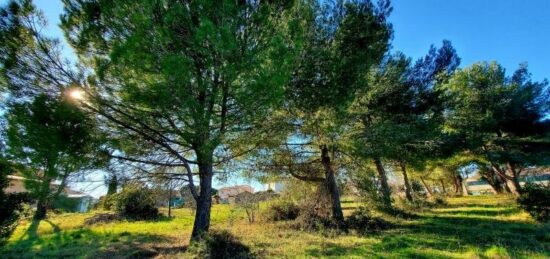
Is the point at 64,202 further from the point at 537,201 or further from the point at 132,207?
the point at 537,201

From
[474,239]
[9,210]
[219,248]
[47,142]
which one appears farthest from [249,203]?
[47,142]

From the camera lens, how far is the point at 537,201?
8.37 metres

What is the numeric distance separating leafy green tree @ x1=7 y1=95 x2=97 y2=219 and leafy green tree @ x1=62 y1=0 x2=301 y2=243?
20.7 inches

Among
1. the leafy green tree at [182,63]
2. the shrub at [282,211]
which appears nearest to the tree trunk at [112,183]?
the leafy green tree at [182,63]

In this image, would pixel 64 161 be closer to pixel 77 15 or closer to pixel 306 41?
pixel 77 15

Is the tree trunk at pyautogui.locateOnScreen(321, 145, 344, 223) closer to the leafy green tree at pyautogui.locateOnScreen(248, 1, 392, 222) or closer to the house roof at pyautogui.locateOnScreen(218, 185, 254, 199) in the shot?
the leafy green tree at pyautogui.locateOnScreen(248, 1, 392, 222)

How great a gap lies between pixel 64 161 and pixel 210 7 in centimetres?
374

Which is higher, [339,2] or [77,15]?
[339,2]

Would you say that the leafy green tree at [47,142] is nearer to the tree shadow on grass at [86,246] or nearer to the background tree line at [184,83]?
the background tree line at [184,83]

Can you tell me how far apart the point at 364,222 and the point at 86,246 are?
25.9ft

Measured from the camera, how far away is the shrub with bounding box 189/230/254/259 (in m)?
5.41

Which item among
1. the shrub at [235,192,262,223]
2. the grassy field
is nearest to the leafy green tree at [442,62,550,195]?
the grassy field

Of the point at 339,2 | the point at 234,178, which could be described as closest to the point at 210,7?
the point at 339,2

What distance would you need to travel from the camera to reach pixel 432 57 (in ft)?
42.4
